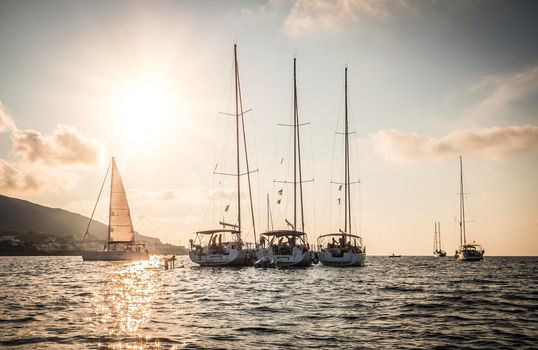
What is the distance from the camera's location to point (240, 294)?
98.5 feet

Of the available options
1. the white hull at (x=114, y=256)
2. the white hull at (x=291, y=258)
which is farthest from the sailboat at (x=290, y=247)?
the white hull at (x=114, y=256)

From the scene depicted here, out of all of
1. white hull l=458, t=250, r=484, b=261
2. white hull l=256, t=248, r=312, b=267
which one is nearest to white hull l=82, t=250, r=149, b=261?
white hull l=256, t=248, r=312, b=267

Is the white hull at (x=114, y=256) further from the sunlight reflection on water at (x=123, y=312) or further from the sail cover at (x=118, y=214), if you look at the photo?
the sunlight reflection on water at (x=123, y=312)

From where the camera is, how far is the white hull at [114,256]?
3728 inches

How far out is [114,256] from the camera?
311 feet

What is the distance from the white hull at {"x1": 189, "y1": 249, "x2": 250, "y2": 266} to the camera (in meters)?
63.2

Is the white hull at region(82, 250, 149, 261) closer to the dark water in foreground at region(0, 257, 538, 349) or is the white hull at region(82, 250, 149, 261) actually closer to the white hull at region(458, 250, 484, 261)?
the dark water in foreground at region(0, 257, 538, 349)

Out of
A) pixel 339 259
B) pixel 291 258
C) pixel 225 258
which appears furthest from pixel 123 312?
pixel 339 259

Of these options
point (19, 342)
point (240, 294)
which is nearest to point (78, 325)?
point (19, 342)

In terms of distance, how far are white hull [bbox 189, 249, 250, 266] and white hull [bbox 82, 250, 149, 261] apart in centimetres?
3457

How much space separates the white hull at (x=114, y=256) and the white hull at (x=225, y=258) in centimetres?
3457

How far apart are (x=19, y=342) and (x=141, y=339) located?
389cm

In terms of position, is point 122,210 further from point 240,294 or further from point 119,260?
point 240,294

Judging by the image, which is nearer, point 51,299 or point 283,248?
point 51,299
